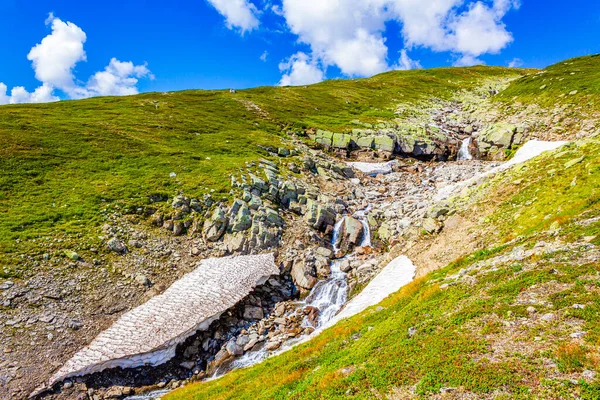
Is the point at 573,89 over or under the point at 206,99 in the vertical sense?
under

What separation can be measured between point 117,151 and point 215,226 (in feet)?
91.9

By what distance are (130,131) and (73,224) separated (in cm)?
3553

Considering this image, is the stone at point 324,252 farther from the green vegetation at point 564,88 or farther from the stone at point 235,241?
the green vegetation at point 564,88

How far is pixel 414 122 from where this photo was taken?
90062mm

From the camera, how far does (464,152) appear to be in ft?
225

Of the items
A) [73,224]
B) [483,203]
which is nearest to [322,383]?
[483,203]

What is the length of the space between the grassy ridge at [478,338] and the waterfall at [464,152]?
4631 cm

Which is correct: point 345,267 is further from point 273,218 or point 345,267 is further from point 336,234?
point 273,218

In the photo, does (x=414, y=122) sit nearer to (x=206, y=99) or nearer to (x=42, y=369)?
(x=206, y=99)

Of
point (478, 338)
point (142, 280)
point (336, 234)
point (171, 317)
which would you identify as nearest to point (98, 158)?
point (142, 280)

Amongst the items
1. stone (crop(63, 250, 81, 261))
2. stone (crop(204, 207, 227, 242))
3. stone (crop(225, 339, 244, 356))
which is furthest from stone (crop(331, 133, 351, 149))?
stone (crop(63, 250, 81, 261))

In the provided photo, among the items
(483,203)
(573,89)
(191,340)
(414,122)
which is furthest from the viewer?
(414,122)

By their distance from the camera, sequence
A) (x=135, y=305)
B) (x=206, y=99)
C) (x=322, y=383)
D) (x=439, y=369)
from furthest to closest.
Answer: (x=206, y=99) < (x=135, y=305) < (x=322, y=383) < (x=439, y=369)

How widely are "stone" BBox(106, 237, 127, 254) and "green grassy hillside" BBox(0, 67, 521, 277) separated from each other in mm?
1892
